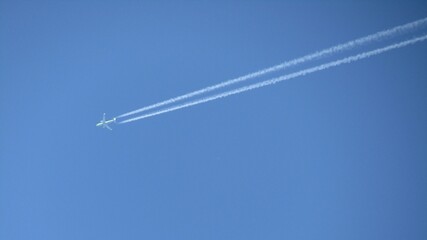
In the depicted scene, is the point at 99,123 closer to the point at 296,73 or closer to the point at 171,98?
the point at 171,98

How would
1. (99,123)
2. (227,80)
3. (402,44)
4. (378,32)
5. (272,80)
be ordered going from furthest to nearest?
(99,123) < (227,80) < (272,80) < (378,32) < (402,44)

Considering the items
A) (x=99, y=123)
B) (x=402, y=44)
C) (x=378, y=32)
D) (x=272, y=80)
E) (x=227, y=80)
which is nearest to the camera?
(x=402, y=44)

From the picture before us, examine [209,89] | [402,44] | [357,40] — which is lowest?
[402,44]

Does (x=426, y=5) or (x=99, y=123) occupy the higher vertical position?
(x=99, y=123)

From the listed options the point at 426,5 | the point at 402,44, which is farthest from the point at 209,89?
the point at 426,5

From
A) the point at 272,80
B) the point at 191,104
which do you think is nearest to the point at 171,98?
the point at 191,104

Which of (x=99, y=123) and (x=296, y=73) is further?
Answer: (x=99, y=123)

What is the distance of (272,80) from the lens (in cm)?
1069

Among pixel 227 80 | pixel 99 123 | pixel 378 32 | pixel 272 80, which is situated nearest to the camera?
pixel 378 32

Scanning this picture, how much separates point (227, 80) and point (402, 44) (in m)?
4.97

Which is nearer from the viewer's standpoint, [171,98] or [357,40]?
[357,40]

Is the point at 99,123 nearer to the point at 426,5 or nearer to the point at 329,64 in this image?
the point at 329,64

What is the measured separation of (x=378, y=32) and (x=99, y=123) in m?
9.07

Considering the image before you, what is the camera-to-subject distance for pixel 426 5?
32.0 feet
